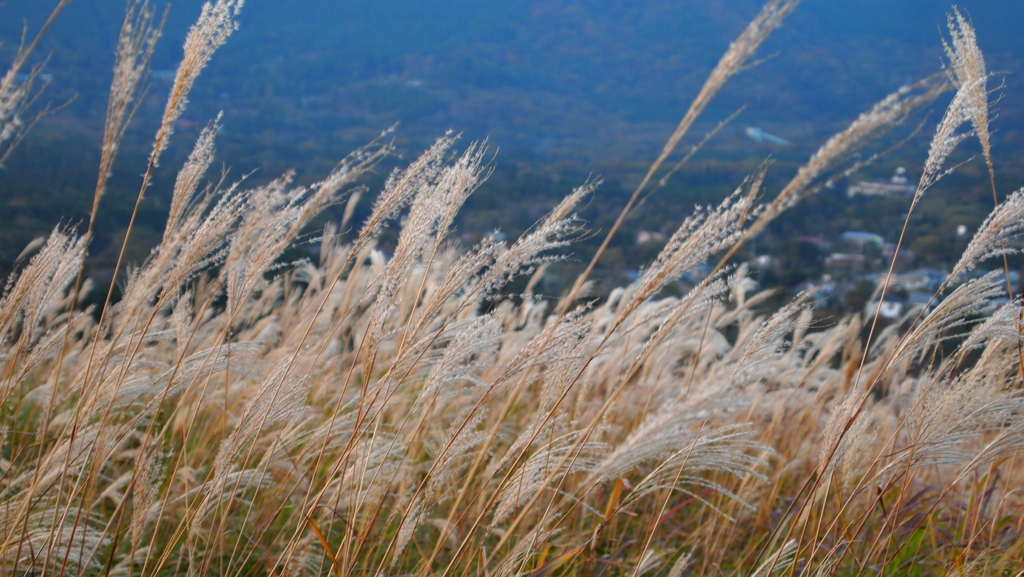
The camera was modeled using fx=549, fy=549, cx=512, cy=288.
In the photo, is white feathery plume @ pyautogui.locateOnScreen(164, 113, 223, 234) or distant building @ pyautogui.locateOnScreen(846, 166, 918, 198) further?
distant building @ pyautogui.locateOnScreen(846, 166, 918, 198)

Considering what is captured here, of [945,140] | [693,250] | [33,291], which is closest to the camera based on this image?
[693,250]

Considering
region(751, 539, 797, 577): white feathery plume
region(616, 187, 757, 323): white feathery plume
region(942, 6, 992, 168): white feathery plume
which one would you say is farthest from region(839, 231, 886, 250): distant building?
region(616, 187, 757, 323): white feathery plume

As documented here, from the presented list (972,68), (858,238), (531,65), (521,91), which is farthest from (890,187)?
(531,65)

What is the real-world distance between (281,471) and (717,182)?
25.6m

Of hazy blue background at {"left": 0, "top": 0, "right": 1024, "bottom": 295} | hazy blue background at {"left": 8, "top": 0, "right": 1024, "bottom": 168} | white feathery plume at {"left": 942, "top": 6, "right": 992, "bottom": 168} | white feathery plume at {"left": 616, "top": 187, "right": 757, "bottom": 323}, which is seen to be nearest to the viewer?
white feathery plume at {"left": 616, "top": 187, "right": 757, "bottom": 323}

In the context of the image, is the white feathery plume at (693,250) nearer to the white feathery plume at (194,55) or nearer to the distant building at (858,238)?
the white feathery plume at (194,55)

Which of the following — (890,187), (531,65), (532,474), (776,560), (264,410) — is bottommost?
(890,187)

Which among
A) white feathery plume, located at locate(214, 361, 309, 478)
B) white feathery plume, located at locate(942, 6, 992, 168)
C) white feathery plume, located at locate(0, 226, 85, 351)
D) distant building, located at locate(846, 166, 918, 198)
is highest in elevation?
white feathery plume, located at locate(942, 6, 992, 168)

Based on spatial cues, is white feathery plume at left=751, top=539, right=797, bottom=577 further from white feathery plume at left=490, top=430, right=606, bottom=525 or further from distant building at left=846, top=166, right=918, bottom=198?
distant building at left=846, top=166, right=918, bottom=198

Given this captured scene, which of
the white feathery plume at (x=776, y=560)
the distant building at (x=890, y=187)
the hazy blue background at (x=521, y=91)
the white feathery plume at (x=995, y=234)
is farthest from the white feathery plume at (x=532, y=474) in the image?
the hazy blue background at (x=521, y=91)

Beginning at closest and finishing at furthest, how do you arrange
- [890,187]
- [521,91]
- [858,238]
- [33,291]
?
[33,291], [890,187], [858,238], [521,91]

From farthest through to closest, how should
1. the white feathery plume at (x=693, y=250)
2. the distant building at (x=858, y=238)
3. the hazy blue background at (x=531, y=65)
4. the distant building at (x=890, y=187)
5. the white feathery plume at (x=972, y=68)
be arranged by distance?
the hazy blue background at (x=531, y=65) → the distant building at (x=858, y=238) → the distant building at (x=890, y=187) → the white feathery plume at (x=972, y=68) → the white feathery plume at (x=693, y=250)

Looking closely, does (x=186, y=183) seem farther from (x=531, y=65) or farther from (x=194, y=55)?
(x=531, y=65)

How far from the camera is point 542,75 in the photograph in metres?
54.6
